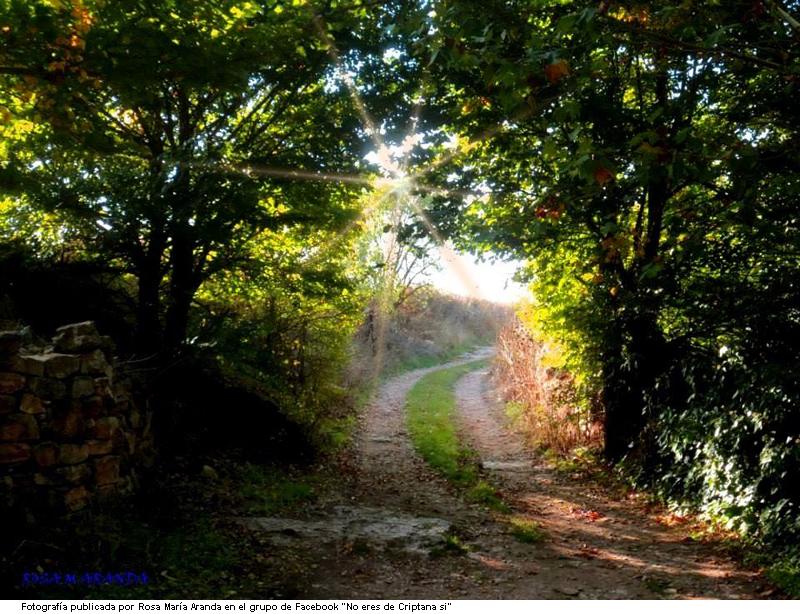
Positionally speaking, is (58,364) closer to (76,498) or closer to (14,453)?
(14,453)

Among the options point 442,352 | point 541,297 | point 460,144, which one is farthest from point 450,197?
point 442,352

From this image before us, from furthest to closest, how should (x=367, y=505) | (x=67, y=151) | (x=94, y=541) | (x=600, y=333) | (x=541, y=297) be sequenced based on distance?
(x=541, y=297), (x=600, y=333), (x=367, y=505), (x=67, y=151), (x=94, y=541)

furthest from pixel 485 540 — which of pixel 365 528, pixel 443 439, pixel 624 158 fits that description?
pixel 443 439

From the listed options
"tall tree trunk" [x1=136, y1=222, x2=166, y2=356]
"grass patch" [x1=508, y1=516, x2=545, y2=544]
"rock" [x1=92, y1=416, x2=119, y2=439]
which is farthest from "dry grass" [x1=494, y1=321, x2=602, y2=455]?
"rock" [x1=92, y1=416, x2=119, y2=439]

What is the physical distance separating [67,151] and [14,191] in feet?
3.51

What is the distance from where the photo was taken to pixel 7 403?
18.0 feet

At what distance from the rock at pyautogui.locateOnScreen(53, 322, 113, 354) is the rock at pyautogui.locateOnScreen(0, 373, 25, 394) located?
1.85 feet

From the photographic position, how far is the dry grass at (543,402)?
492 inches

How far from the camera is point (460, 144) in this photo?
10.6 m

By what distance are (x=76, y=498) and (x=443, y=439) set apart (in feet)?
31.6

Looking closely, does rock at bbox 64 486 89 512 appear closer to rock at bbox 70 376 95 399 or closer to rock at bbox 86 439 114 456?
rock at bbox 86 439 114 456

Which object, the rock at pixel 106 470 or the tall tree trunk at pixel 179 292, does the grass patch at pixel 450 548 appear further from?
the tall tree trunk at pixel 179 292

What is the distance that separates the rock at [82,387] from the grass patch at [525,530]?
18.3 feet

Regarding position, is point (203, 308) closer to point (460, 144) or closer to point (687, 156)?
point (460, 144)
